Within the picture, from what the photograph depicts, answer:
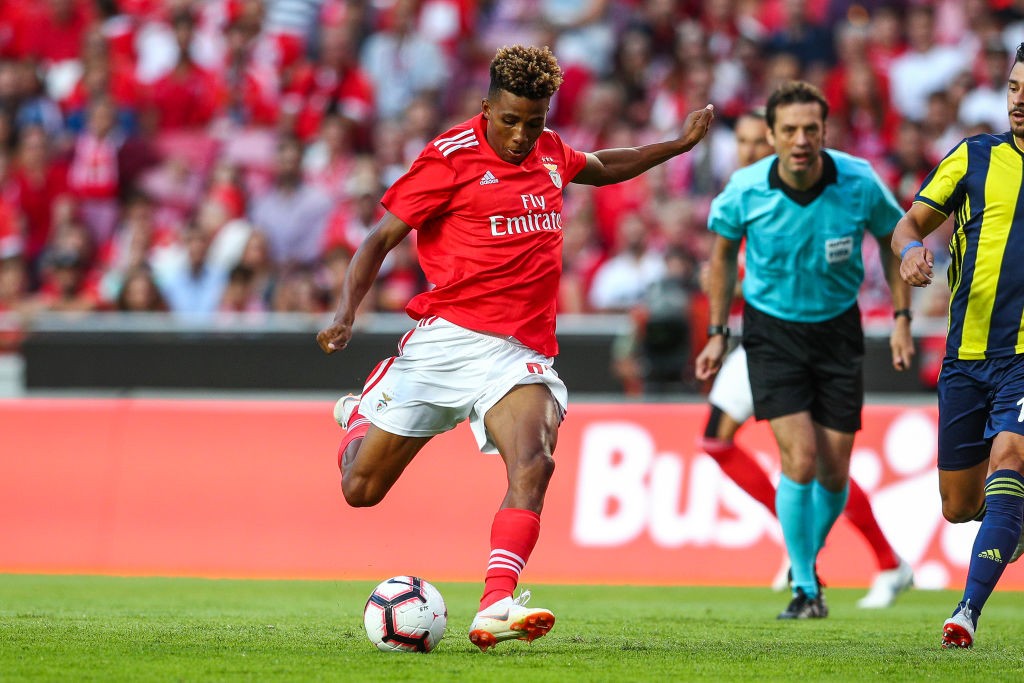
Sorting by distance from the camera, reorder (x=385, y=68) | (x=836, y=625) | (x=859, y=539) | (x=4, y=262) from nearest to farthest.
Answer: (x=836, y=625), (x=859, y=539), (x=4, y=262), (x=385, y=68)

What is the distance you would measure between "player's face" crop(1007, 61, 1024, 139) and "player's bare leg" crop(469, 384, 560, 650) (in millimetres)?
2310

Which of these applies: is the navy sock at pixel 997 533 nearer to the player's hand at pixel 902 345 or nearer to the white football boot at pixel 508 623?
the player's hand at pixel 902 345

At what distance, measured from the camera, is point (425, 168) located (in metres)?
6.49

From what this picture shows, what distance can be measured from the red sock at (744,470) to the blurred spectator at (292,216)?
22.6ft

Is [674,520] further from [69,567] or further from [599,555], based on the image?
[69,567]

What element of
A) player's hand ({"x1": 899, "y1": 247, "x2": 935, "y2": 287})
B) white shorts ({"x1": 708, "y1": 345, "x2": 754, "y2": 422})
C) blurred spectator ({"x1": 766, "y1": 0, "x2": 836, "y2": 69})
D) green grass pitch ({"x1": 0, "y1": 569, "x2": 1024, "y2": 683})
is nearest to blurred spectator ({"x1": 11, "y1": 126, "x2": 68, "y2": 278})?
green grass pitch ({"x1": 0, "y1": 569, "x2": 1024, "y2": 683})

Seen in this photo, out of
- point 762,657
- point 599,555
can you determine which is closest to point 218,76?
point 599,555

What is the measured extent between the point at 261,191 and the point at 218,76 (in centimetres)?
223

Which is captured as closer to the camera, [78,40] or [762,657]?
[762,657]

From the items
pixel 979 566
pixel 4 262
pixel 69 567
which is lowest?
pixel 69 567

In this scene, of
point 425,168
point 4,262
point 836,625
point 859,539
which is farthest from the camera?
point 4,262

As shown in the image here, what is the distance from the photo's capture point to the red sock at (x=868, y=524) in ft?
29.2

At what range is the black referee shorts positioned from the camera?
8039mm

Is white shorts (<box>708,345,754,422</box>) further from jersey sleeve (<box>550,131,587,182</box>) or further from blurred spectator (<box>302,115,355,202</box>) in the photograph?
blurred spectator (<box>302,115,355,202</box>)
